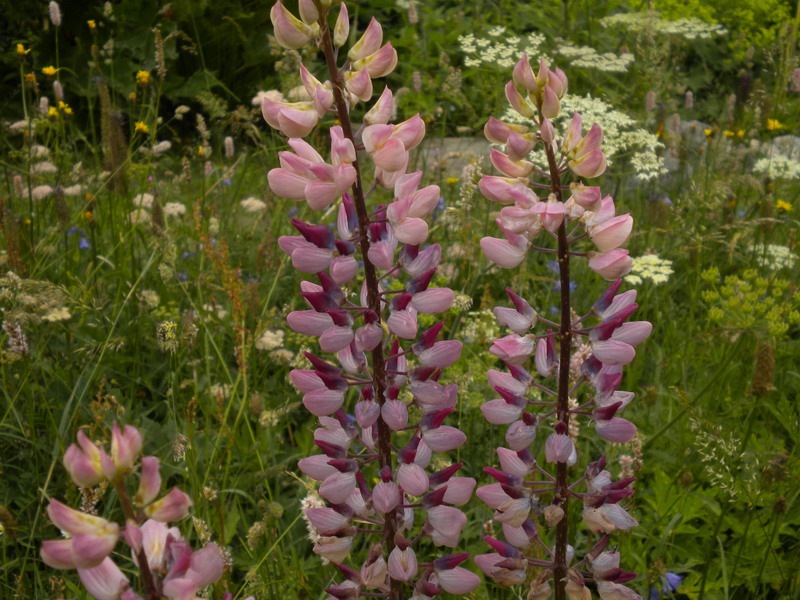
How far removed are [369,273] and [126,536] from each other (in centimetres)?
65

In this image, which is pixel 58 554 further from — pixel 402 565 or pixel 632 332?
pixel 632 332

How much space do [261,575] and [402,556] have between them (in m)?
0.76

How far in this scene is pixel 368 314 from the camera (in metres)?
1.41

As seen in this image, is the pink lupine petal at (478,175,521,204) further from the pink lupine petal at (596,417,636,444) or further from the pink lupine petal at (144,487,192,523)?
the pink lupine petal at (144,487,192,523)

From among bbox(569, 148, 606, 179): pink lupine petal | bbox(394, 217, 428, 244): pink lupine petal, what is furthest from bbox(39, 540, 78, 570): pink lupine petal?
bbox(569, 148, 606, 179): pink lupine petal

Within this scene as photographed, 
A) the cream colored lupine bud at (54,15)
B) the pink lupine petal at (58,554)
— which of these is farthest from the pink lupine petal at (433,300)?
the cream colored lupine bud at (54,15)

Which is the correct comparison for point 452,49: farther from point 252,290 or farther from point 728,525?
point 728,525

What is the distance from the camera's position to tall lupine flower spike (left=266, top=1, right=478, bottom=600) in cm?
138

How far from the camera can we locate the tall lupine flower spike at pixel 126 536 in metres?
0.85

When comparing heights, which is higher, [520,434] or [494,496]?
[520,434]

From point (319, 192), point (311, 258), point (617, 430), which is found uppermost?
point (319, 192)

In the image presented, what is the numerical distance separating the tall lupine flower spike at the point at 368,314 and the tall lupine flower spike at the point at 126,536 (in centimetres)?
51

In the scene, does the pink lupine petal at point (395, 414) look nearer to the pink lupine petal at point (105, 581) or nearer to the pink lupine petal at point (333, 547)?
the pink lupine petal at point (333, 547)

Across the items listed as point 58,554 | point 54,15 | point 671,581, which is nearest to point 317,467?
point 58,554
